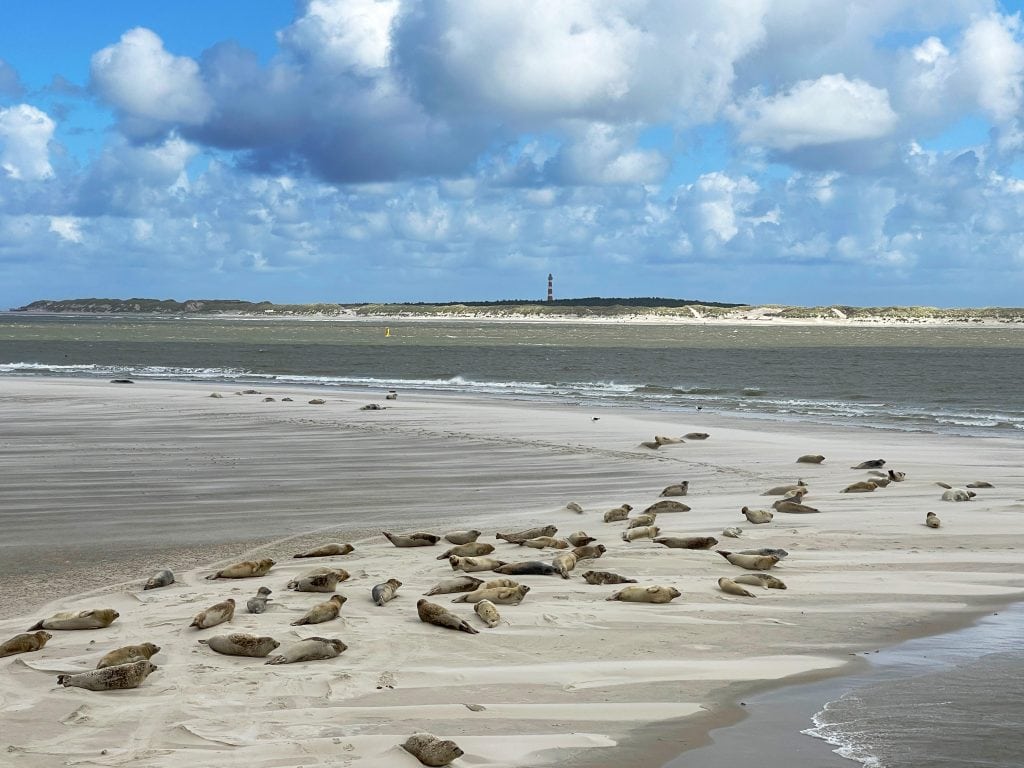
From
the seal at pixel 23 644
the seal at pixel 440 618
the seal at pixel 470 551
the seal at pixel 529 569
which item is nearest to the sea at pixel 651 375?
the seal at pixel 470 551

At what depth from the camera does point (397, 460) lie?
16578 mm

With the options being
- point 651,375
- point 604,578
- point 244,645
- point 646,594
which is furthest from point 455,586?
point 651,375

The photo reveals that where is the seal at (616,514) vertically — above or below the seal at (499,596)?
below

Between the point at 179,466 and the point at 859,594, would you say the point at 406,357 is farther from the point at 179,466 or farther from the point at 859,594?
the point at 859,594

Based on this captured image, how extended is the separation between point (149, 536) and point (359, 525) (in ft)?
6.90

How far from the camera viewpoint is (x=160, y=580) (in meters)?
8.12

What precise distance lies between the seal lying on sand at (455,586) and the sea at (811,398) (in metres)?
2.65

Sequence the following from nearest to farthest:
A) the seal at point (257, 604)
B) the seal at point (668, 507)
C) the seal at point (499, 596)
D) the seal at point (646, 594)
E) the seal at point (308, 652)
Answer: the seal at point (308, 652) → the seal at point (257, 604) → the seal at point (499, 596) → the seal at point (646, 594) → the seal at point (668, 507)

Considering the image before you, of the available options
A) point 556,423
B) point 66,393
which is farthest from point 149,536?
point 66,393

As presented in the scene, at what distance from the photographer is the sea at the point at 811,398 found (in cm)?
502

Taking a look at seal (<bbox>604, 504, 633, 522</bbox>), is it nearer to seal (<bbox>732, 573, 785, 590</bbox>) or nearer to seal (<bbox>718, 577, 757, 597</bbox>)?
seal (<bbox>732, 573, 785, 590</bbox>)

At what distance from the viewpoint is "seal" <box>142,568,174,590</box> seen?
8055mm

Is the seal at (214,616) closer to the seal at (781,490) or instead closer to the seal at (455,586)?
the seal at (455,586)

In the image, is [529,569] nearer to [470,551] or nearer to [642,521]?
[470,551]
